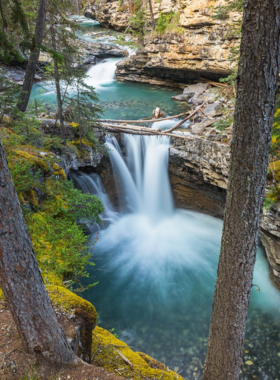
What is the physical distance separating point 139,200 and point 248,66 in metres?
10.5

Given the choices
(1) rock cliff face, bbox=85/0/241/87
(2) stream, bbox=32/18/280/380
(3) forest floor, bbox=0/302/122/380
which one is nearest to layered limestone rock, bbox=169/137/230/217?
(2) stream, bbox=32/18/280/380

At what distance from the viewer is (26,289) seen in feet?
7.54

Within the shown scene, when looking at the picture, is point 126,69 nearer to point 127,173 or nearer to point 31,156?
point 127,173

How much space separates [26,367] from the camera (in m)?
2.49

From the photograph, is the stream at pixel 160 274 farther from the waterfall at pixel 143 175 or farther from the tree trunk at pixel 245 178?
the tree trunk at pixel 245 178

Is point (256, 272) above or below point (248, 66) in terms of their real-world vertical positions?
below

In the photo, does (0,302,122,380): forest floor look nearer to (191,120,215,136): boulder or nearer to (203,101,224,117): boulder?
(191,120,215,136): boulder

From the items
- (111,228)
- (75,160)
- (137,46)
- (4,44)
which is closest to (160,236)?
(111,228)

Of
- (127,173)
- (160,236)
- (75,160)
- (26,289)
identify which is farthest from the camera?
(127,173)

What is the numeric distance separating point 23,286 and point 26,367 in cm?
94

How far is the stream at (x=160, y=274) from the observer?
20.5ft

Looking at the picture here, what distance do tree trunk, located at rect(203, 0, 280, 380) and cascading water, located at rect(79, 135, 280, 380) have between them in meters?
3.11

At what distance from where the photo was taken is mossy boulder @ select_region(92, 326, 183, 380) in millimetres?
3337

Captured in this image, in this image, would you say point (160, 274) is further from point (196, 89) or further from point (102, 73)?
point (102, 73)
